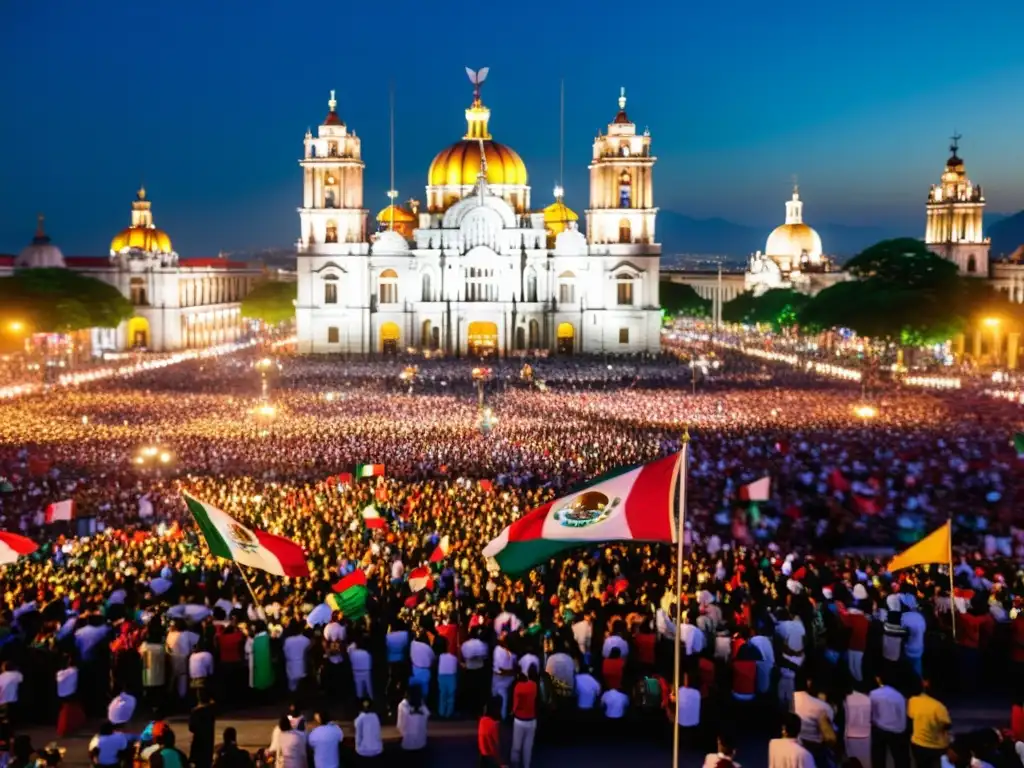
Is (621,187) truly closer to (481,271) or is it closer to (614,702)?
(481,271)

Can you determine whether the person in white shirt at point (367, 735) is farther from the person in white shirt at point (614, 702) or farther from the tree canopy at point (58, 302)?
the tree canopy at point (58, 302)

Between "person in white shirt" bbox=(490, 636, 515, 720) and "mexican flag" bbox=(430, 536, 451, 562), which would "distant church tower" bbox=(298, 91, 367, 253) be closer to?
"mexican flag" bbox=(430, 536, 451, 562)

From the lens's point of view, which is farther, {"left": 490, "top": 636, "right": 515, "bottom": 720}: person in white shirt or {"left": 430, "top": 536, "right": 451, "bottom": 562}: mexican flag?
{"left": 430, "top": 536, "right": 451, "bottom": 562}: mexican flag

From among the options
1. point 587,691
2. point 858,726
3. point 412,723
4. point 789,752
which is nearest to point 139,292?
point 587,691

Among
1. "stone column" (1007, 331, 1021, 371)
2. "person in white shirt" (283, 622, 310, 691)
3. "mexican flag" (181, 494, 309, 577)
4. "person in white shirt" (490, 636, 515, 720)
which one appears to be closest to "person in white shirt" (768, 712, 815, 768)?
"person in white shirt" (490, 636, 515, 720)

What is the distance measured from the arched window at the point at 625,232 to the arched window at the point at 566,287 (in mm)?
3830

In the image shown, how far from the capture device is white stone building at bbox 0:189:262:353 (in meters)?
92.6

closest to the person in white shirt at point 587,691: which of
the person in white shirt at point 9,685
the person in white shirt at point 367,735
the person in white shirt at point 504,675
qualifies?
the person in white shirt at point 504,675

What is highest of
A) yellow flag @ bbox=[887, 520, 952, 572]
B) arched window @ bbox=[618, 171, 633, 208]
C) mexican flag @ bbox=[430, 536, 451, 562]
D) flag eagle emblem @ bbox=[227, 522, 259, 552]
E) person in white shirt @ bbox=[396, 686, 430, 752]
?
arched window @ bbox=[618, 171, 633, 208]

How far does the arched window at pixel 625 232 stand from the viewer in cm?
8069

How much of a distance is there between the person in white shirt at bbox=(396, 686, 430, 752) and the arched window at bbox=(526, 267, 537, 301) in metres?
69.1

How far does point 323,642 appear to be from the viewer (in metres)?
13.7

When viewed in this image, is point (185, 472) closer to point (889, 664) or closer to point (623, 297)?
point (889, 664)

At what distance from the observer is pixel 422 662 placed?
512 inches
